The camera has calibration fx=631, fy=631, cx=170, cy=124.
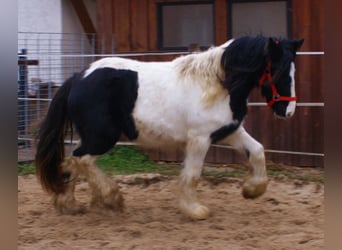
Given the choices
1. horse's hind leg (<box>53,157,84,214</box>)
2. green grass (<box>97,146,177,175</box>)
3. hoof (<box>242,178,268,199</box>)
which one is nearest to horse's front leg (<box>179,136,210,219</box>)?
hoof (<box>242,178,268,199</box>)

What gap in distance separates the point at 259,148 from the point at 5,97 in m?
4.18

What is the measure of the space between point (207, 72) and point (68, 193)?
157cm

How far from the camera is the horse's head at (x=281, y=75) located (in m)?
4.84

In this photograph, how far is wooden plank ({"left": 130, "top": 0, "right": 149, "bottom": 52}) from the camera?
8461 mm

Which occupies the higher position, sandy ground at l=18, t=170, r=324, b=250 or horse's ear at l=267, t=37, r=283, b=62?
horse's ear at l=267, t=37, r=283, b=62

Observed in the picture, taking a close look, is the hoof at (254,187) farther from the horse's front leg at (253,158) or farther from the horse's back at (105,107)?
→ the horse's back at (105,107)

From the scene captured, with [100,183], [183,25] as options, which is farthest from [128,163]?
[100,183]

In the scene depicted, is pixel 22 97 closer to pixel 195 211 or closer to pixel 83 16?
pixel 83 16

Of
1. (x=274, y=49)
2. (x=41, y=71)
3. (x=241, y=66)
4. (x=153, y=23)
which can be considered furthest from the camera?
(x=41, y=71)

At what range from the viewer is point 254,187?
5.20m

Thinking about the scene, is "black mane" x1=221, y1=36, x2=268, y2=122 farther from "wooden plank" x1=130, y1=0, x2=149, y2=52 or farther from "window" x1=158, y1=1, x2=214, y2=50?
"wooden plank" x1=130, y1=0, x2=149, y2=52

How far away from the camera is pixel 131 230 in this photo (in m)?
4.77

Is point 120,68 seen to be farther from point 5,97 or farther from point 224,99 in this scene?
point 5,97

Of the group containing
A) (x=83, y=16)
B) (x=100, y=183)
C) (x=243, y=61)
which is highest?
(x=83, y=16)
